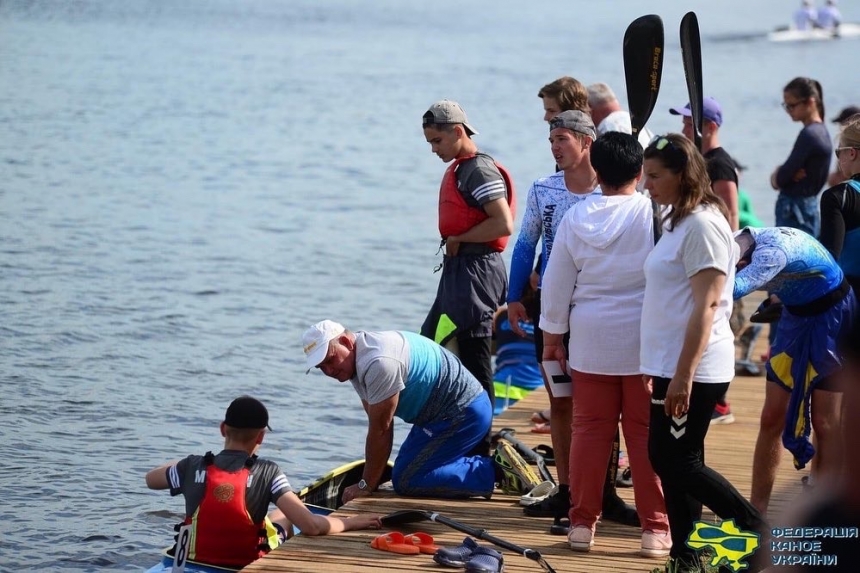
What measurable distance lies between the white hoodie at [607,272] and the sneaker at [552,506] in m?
0.84

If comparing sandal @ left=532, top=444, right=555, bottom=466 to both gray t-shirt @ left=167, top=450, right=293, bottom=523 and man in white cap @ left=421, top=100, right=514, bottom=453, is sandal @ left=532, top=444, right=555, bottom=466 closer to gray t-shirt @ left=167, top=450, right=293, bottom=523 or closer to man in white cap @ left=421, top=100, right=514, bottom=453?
man in white cap @ left=421, top=100, right=514, bottom=453

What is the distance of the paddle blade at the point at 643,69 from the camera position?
20.2 ft

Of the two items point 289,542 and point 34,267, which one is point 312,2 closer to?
point 34,267

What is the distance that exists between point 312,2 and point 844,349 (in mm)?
74005

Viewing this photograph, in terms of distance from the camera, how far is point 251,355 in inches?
469

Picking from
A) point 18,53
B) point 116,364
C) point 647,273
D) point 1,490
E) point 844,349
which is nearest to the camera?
point 844,349

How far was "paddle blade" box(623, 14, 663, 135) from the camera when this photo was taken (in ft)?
20.2

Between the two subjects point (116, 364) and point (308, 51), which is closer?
point (116, 364)

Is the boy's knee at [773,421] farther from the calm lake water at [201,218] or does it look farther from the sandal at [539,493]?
the calm lake water at [201,218]

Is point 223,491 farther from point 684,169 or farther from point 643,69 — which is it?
point 643,69

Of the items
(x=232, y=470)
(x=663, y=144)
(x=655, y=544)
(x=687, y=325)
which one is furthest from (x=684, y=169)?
(x=232, y=470)

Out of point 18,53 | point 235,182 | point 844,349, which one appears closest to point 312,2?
point 18,53

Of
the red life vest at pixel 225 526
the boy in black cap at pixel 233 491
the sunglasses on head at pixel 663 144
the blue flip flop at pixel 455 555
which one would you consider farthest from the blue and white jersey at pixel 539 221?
the red life vest at pixel 225 526

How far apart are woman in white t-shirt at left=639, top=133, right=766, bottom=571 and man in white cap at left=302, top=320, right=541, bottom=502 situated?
1327 mm
